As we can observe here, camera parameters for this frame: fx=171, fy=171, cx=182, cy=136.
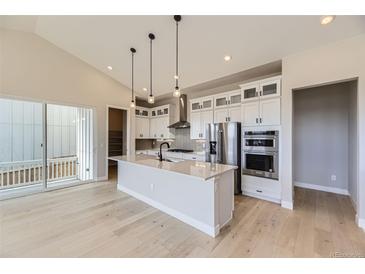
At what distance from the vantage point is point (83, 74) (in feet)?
15.4

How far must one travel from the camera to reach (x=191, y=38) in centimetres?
314

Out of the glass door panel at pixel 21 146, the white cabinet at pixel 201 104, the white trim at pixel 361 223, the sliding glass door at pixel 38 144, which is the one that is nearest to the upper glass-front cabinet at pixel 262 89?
the white cabinet at pixel 201 104

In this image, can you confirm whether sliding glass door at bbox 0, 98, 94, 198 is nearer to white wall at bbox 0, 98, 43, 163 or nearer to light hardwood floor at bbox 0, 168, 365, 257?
white wall at bbox 0, 98, 43, 163

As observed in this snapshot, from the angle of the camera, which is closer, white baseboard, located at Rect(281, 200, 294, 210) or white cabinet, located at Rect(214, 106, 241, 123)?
white baseboard, located at Rect(281, 200, 294, 210)

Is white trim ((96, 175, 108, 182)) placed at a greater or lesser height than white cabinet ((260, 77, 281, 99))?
lesser

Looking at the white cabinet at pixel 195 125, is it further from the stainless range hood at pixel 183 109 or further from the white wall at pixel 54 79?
the white wall at pixel 54 79

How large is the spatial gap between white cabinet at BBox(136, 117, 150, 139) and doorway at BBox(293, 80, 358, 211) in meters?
4.71

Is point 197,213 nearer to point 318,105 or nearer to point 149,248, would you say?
point 149,248

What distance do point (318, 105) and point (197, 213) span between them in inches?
157

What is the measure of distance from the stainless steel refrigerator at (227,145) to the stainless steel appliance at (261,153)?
15 cm

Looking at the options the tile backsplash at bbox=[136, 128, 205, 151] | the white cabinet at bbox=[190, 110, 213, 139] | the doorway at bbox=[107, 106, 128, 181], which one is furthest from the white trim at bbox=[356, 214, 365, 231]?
the doorway at bbox=[107, 106, 128, 181]

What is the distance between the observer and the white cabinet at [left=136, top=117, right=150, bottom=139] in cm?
621

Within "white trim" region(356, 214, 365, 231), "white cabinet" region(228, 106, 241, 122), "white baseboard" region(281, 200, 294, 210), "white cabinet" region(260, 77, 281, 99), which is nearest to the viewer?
"white trim" region(356, 214, 365, 231)

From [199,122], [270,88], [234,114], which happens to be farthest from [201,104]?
[270,88]
